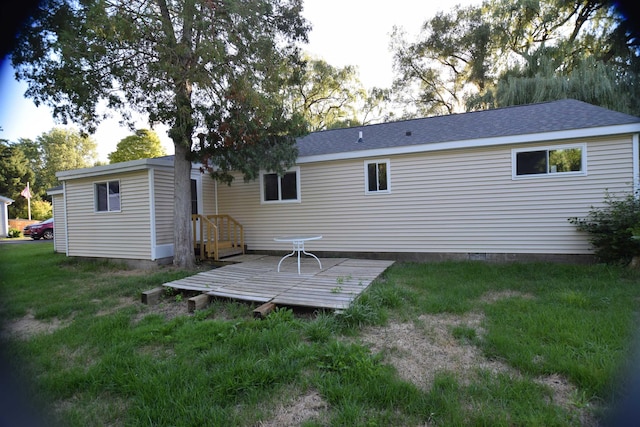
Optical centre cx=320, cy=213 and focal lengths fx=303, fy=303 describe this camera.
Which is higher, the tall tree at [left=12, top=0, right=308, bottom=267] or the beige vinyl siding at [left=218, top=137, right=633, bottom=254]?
the tall tree at [left=12, top=0, right=308, bottom=267]

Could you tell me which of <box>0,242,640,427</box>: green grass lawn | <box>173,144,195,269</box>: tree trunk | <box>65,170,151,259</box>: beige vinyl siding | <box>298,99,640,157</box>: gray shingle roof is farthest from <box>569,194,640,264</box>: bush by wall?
<box>65,170,151,259</box>: beige vinyl siding

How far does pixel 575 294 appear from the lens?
4242 mm

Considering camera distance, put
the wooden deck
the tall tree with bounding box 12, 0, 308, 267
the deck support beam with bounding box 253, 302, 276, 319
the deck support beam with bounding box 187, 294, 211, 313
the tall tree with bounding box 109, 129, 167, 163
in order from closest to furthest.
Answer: the deck support beam with bounding box 253, 302, 276, 319 → the wooden deck → the deck support beam with bounding box 187, 294, 211, 313 → the tall tree with bounding box 12, 0, 308, 267 → the tall tree with bounding box 109, 129, 167, 163

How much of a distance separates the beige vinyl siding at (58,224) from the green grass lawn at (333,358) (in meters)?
8.08

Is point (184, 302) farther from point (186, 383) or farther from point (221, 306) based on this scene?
point (186, 383)

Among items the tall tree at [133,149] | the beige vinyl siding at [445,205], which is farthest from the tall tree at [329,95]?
the tall tree at [133,149]

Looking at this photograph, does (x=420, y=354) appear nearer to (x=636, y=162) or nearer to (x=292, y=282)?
(x=292, y=282)

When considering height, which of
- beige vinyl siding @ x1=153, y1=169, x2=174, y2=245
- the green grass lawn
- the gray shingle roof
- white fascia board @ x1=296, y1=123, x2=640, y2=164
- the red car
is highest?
the gray shingle roof

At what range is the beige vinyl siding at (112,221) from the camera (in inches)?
320

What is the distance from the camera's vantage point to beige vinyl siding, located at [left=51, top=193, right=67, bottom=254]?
11203 mm

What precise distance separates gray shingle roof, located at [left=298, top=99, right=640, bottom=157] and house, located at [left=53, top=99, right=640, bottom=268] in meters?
0.04

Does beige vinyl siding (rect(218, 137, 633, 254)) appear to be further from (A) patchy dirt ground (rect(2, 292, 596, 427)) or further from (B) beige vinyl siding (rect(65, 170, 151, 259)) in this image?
(A) patchy dirt ground (rect(2, 292, 596, 427))

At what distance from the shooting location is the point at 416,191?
7.76m

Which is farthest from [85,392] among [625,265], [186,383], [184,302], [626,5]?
[625,265]
